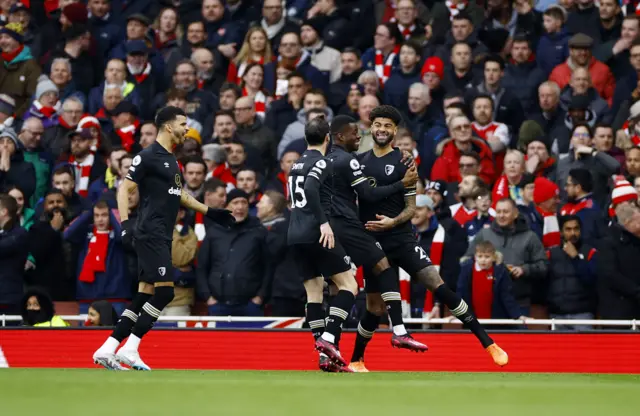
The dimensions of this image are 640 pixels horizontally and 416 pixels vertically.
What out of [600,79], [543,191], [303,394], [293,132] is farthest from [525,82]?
[303,394]

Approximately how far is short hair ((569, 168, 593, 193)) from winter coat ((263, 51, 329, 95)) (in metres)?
4.42

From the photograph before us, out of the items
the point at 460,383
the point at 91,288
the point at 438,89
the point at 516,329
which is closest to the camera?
the point at 460,383

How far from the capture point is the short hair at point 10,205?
52.5 feet

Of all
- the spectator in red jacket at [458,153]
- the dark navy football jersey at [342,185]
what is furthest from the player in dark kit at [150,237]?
the spectator in red jacket at [458,153]

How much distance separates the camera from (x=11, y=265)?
51.6 feet

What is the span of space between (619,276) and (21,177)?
7829 millimetres

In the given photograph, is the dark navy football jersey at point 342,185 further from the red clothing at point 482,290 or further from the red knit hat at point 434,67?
the red knit hat at point 434,67

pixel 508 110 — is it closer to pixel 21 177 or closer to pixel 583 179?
pixel 583 179

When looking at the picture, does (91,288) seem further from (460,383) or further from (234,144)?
(460,383)

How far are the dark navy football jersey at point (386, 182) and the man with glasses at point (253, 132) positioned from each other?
16.4 feet

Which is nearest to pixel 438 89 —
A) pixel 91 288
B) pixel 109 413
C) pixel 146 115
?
pixel 146 115

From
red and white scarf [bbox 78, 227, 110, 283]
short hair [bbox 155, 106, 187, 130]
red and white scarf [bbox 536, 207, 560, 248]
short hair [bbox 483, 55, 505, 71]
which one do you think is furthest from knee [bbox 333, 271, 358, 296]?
short hair [bbox 483, 55, 505, 71]

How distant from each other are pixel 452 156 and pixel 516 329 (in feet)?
10.1

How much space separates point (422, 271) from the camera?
42.4 ft
